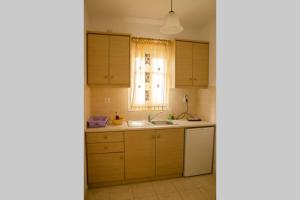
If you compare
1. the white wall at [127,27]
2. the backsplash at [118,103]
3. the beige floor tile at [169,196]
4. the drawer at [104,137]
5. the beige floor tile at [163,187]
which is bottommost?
the beige floor tile at [169,196]

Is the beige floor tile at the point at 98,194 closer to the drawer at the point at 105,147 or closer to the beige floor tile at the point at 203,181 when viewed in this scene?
the drawer at the point at 105,147

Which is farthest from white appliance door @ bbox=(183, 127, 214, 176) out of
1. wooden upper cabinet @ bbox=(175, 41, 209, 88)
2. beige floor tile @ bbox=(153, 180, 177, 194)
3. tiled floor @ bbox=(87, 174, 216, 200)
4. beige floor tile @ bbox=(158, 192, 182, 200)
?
wooden upper cabinet @ bbox=(175, 41, 209, 88)

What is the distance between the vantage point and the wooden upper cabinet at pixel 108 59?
2223 millimetres

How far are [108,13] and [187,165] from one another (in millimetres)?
2676

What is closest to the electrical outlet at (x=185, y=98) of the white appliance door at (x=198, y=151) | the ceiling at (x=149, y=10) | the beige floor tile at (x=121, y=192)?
the white appliance door at (x=198, y=151)

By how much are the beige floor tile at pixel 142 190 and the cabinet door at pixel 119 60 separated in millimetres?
1492

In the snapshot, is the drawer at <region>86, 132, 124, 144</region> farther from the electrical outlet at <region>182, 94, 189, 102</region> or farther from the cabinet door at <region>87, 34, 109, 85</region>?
the electrical outlet at <region>182, 94, 189, 102</region>

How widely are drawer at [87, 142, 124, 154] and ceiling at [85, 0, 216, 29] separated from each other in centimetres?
195

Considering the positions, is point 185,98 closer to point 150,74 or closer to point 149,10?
point 150,74

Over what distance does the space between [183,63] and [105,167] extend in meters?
2.03

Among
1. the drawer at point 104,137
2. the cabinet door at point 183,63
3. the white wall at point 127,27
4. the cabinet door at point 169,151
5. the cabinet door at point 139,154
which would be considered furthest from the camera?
the cabinet door at point 183,63

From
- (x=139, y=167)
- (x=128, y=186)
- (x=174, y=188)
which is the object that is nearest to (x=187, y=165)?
(x=174, y=188)

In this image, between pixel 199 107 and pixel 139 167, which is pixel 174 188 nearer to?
pixel 139 167

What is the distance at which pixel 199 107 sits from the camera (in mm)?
2965
